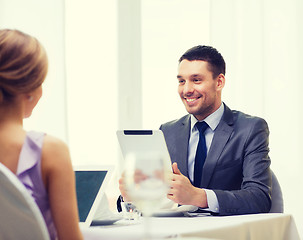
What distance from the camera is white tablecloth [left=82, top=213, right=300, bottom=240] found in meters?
1.52

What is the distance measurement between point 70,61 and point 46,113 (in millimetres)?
533

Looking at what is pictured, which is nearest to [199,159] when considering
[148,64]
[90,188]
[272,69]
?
[90,188]

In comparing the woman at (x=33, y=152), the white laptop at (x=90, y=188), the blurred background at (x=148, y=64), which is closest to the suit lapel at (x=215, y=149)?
the white laptop at (x=90, y=188)

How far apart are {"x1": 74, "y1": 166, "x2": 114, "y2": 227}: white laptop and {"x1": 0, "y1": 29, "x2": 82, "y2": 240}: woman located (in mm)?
376

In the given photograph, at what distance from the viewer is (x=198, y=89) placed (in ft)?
9.27

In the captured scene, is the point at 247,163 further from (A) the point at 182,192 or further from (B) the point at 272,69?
(B) the point at 272,69

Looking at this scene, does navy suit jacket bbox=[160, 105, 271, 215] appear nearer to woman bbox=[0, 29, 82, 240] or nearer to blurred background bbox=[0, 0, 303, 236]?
blurred background bbox=[0, 0, 303, 236]

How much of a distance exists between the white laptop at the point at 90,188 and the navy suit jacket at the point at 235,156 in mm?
818

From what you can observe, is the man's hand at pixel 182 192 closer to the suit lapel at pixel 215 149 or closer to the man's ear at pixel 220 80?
the suit lapel at pixel 215 149

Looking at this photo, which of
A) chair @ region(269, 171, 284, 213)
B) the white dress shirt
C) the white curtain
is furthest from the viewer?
the white curtain

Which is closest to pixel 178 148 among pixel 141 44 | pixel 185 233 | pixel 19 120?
pixel 185 233

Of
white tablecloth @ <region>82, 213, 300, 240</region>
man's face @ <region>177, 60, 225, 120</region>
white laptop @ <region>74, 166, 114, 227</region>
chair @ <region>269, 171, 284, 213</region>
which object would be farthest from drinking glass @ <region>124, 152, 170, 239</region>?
man's face @ <region>177, 60, 225, 120</region>

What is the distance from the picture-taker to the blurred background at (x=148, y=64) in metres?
3.65

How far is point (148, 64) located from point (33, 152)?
3.04 meters
